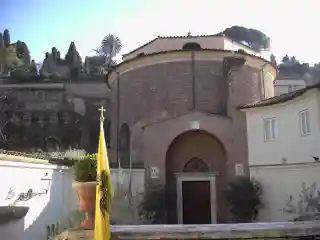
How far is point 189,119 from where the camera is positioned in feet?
67.9

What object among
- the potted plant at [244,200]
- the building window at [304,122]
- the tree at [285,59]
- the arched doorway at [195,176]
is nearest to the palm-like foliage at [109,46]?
the tree at [285,59]

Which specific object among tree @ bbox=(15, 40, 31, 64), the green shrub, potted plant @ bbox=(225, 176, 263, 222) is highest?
tree @ bbox=(15, 40, 31, 64)

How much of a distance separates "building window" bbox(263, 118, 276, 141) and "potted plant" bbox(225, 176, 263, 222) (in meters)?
2.42

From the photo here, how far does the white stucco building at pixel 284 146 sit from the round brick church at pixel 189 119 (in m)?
0.83

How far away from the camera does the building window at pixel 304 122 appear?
17.5 m

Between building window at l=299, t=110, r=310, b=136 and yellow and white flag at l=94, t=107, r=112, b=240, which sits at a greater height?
building window at l=299, t=110, r=310, b=136

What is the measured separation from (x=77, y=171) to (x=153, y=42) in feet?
63.3

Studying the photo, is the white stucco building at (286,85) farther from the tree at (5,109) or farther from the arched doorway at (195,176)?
the tree at (5,109)

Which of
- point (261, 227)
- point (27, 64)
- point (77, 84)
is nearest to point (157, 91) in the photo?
point (261, 227)

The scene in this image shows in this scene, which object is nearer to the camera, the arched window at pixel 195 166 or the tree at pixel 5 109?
the arched window at pixel 195 166

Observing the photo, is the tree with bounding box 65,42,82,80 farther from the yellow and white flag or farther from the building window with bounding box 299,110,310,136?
the yellow and white flag

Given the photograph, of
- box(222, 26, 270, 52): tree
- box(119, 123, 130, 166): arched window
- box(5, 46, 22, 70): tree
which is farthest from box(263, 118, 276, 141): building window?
box(222, 26, 270, 52): tree

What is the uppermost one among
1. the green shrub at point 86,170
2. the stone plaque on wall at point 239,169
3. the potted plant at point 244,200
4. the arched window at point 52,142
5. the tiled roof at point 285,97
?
the arched window at point 52,142

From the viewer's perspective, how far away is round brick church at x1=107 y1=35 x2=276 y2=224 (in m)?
20.7
